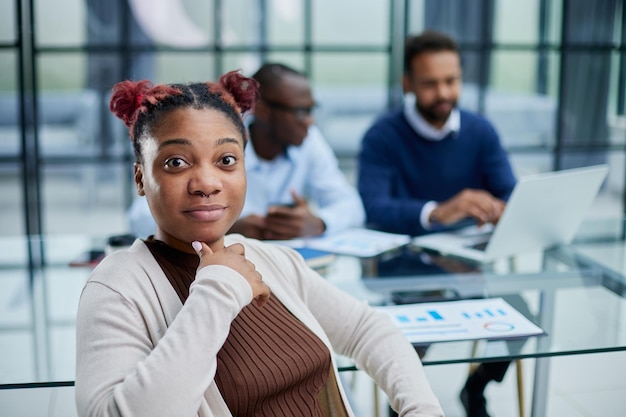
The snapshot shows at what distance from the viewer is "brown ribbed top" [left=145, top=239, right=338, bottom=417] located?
1.12m

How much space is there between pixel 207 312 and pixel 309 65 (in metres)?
3.10

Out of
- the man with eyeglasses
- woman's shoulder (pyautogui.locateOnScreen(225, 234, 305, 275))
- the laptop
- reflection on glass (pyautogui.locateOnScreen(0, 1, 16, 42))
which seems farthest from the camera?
reflection on glass (pyautogui.locateOnScreen(0, 1, 16, 42))

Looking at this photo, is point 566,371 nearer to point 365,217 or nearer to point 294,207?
point 365,217

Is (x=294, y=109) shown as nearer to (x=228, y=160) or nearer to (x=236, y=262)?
(x=228, y=160)

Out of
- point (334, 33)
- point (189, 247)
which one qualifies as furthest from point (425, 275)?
point (334, 33)

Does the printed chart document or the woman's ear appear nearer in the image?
the woman's ear

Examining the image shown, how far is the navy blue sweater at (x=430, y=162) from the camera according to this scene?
2.69 meters

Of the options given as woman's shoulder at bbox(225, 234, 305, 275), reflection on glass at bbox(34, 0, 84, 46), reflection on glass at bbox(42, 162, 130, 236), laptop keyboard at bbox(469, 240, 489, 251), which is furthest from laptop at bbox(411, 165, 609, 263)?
reflection on glass at bbox(34, 0, 84, 46)

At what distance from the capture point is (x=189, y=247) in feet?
3.98

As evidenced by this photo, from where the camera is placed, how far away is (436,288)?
71.7 inches

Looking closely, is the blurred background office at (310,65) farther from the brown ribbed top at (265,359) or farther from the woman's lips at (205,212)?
the woman's lips at (205,212)

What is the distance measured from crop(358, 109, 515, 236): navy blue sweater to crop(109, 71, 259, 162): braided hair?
4.70 ft

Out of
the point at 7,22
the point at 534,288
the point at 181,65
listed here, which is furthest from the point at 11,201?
the point at 534,288

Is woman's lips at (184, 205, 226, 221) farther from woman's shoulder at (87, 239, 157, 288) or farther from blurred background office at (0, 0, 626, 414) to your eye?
blurred background office at (0, 0, 626, 414)
